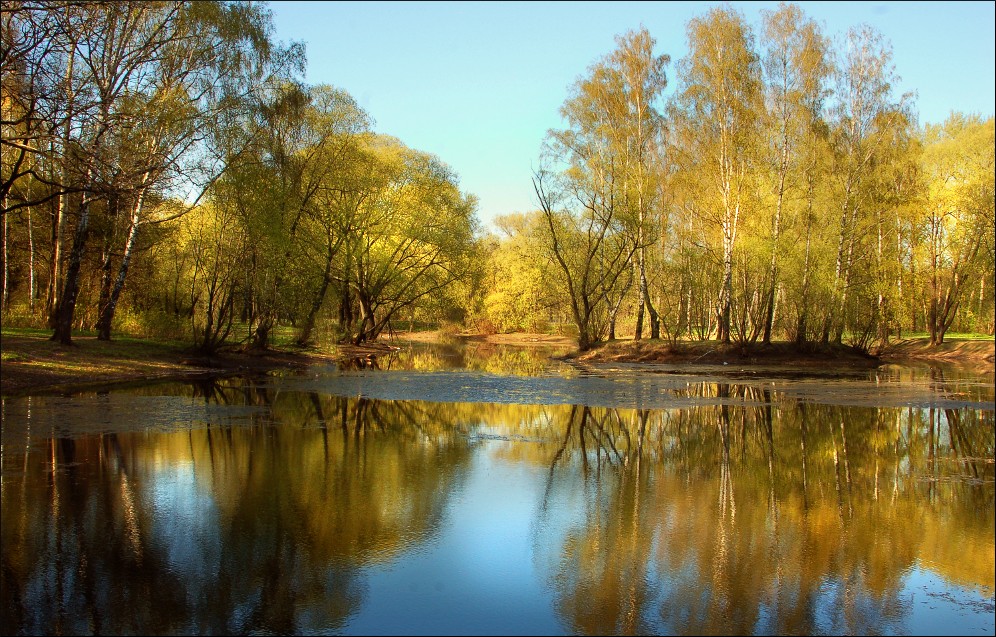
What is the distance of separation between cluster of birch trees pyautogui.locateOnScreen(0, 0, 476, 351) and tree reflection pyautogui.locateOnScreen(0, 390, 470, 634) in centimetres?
758

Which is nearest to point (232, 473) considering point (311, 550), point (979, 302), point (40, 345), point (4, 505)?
point (4, 505)

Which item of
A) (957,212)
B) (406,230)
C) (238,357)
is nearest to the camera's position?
(238,357)

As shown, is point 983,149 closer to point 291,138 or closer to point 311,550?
point 291,138

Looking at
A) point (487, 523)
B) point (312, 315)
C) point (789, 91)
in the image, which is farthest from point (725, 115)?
point (487, 523)

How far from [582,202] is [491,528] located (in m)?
31.5

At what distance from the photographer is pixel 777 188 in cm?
3484

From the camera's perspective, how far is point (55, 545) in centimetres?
652

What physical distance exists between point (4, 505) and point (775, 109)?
3441cm

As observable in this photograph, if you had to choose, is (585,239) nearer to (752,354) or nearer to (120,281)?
(752,354)

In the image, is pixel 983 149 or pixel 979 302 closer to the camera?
pixel 983 149

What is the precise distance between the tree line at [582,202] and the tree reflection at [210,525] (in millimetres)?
13695

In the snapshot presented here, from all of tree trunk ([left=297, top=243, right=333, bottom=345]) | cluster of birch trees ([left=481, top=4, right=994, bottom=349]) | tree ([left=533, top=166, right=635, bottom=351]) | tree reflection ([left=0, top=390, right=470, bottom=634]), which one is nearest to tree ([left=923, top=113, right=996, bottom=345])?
cluster of birch trees ([left=481, top=4, right=994, bottom=349])

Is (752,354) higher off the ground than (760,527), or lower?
higher

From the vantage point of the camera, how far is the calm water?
541 cm
